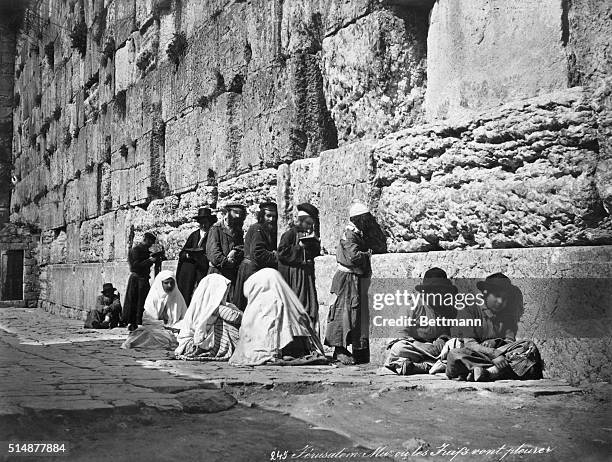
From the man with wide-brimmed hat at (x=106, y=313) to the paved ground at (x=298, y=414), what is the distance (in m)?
5.55

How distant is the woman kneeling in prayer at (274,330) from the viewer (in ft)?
21.2

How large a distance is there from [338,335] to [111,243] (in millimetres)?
8252

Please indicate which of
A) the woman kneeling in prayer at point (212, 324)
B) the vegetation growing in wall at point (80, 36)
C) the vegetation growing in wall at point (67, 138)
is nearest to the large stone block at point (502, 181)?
the woman kneeling in prayer at point (212, 324)

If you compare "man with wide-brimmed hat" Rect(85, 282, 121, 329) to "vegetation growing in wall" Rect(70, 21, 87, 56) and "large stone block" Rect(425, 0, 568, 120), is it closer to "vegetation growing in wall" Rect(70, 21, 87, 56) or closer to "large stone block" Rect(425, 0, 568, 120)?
"vegetation growing in wall" Rect(70, 21, 87, 56)

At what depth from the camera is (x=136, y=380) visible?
5488 mm

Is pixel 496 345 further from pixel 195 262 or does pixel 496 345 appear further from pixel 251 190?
pixel 195 262

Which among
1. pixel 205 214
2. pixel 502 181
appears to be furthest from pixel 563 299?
pixel 205 214

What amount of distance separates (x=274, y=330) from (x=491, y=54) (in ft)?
9.10

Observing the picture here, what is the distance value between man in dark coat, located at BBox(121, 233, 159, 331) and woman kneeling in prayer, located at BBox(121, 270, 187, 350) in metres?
1.92

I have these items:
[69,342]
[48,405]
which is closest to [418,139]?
[48,405]

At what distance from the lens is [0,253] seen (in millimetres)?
22641

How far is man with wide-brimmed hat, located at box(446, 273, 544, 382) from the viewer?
16.0 feet

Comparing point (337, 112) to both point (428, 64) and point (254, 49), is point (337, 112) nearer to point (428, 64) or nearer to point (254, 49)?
point (428, 64)

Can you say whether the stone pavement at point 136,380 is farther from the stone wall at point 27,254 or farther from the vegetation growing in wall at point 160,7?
the stone wall at point 27,254
